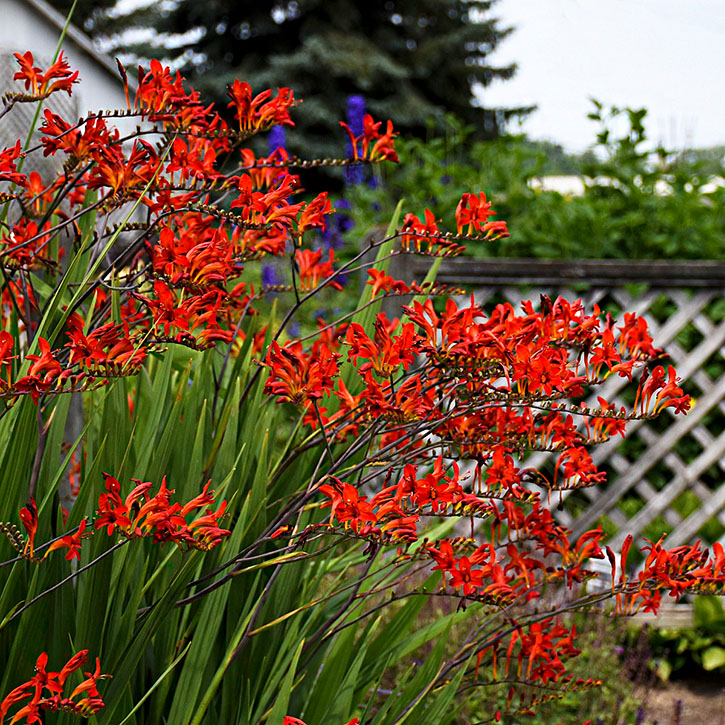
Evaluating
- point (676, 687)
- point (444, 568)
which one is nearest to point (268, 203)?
point (444, 568)

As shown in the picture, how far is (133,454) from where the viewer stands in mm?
1373

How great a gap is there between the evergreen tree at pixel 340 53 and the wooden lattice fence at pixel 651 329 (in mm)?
12008

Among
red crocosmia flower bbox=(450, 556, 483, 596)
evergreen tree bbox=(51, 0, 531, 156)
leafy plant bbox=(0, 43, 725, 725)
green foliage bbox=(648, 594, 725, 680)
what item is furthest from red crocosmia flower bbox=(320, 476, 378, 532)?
evergreen tree bbox=(51, 0, 531, 156)

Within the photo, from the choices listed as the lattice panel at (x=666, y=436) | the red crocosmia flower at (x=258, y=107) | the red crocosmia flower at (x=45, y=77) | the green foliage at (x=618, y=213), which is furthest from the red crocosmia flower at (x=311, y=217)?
the green foliage at (x=618, y=213)

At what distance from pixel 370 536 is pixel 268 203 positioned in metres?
0.52

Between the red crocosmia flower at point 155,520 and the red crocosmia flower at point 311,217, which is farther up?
the red crocosmia flower at point 311,217

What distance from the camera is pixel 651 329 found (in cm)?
343

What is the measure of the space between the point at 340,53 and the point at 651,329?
13056mm

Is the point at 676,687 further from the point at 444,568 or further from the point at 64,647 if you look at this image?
the point at 64,647

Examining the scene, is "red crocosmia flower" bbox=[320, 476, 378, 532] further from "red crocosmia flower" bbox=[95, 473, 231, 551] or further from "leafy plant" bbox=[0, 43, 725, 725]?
"red crocosmia flower" bbox=[95, 473, 231, 551]

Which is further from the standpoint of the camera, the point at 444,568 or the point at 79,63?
the point at 79,63

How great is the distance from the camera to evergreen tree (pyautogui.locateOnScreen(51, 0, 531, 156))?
50.0 feet

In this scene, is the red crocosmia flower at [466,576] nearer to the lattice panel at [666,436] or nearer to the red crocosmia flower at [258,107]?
the red crocosmia flower at [258,107]

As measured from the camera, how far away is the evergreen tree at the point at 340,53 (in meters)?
15.2
